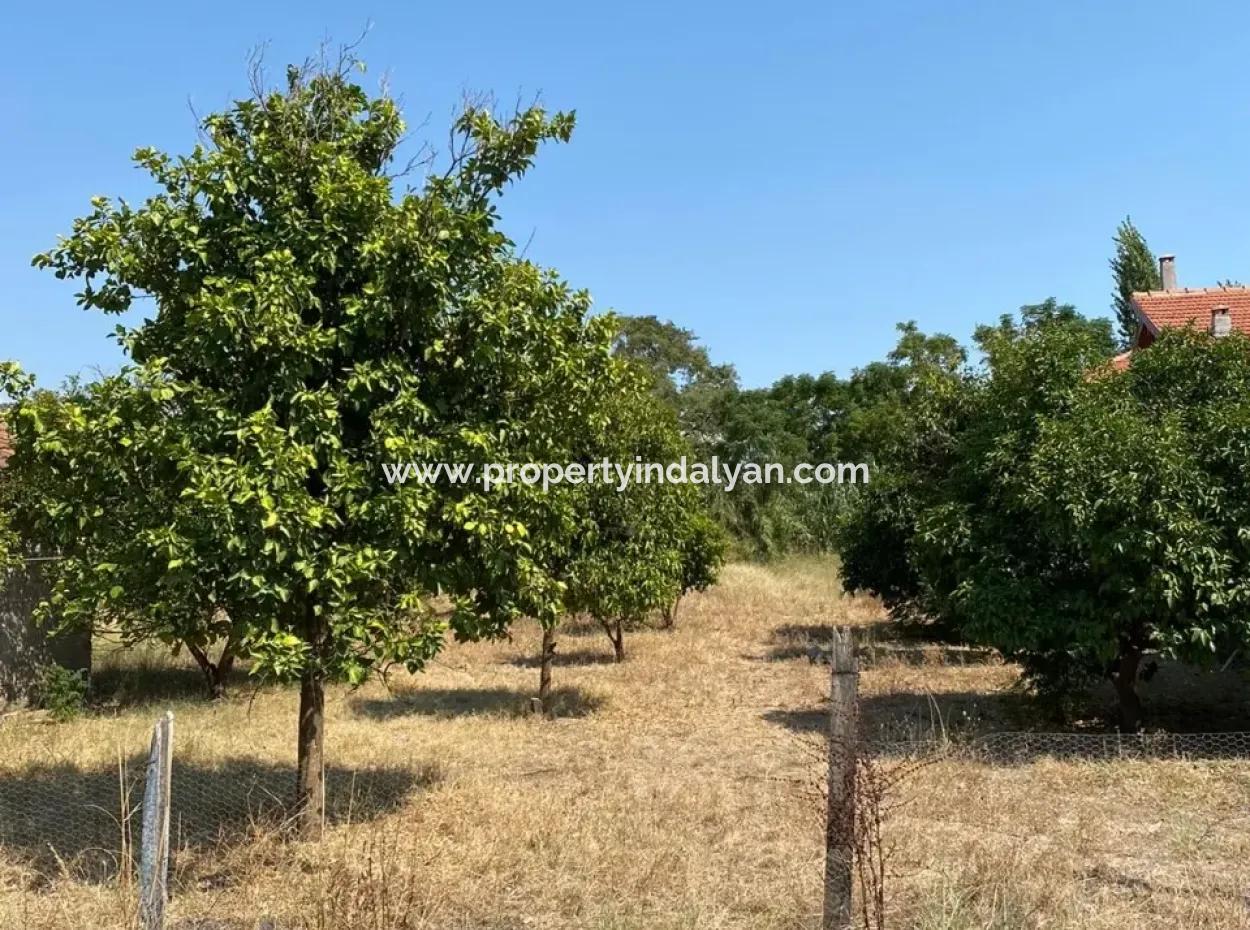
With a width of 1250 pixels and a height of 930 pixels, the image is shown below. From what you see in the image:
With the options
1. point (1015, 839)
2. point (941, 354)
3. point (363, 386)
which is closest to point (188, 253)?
point (363, 386)

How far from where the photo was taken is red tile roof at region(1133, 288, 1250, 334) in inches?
659

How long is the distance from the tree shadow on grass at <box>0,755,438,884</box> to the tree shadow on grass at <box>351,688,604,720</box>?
306cm

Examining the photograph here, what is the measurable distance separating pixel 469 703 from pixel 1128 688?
304 inches

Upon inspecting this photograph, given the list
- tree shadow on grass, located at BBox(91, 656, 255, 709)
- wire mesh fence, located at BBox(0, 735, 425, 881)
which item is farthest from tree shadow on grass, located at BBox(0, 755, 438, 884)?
tree shadow on grass, located at BBox(91, 656, 255, 709)

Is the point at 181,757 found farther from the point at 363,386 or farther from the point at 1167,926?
the point at 1167,926

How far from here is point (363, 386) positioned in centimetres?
573

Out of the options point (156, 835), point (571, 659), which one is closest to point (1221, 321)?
point (571, 659)

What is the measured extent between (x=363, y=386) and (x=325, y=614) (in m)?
1.42

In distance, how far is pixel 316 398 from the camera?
5340 millimetres

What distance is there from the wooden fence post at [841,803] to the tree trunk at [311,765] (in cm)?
355

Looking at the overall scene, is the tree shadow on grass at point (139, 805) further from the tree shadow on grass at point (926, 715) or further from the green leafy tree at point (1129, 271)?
the green leafy tree at point (1129, 271)

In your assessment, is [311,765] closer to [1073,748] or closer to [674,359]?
[1073,748]

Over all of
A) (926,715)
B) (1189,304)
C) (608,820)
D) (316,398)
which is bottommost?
(926,715)

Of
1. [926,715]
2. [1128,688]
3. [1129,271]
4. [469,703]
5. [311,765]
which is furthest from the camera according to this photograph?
[1129,271]
